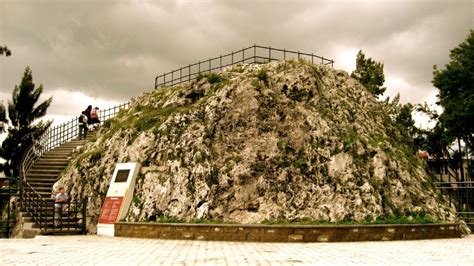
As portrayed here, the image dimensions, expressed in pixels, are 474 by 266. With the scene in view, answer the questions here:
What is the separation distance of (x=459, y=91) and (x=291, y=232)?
29.4 meters

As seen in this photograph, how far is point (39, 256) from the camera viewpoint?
44.4ft

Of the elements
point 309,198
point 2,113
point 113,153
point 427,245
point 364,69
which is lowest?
point 427,245

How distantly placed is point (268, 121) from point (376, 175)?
612cm

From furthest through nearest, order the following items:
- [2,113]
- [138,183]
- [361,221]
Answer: [2,113]
[138,183]
[361,221]

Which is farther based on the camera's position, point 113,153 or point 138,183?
point 113,153

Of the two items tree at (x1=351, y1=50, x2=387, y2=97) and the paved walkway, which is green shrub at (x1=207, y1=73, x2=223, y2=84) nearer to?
the paved walkway

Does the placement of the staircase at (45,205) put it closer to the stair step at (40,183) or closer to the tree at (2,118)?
the stair step at (40,183)

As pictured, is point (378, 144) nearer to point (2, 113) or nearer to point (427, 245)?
point (427, 245)

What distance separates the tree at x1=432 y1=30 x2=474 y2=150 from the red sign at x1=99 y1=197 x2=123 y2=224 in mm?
29188

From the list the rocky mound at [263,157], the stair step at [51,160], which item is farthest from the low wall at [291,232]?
the stair step at [51,160]

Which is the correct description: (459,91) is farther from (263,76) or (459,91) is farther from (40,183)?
(40,183)

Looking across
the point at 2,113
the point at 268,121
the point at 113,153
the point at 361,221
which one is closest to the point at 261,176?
the point at 268,121

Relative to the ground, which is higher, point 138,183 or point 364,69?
point 364,69

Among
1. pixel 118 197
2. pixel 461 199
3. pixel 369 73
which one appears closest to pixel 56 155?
pixel 118 197
